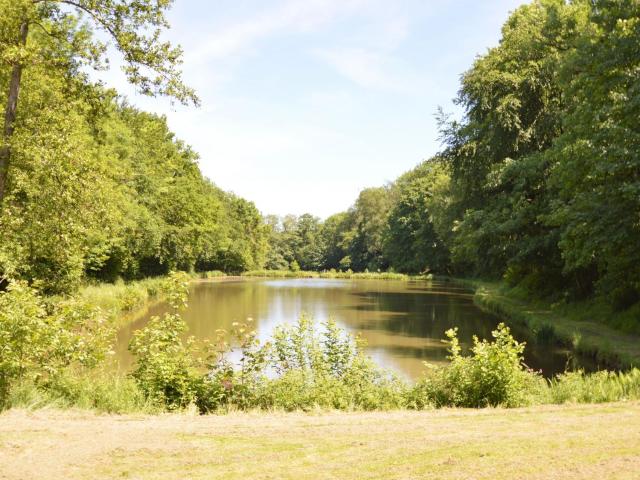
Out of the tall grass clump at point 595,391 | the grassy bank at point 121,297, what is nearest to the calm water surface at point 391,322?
the grassy bank at point 121,297

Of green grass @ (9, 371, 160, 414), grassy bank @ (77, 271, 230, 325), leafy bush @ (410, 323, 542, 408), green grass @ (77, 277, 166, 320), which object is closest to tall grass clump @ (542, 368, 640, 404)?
leafy bush @ (410, 323, 542, 408)

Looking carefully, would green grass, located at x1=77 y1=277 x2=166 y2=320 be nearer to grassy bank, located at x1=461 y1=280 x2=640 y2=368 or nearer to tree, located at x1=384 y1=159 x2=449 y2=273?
grassy bank, located at x1=461 y1=280 x2=640 y2=368

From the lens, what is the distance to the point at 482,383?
9.31 meters

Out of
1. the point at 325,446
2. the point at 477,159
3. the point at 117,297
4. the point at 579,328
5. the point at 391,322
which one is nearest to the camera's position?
the point at 325,446

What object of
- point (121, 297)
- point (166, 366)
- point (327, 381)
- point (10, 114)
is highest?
point (10, 114)

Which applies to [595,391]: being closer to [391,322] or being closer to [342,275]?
[391,322]

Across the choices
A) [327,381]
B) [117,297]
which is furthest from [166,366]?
[117,297]

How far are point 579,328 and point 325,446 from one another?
14852 mm

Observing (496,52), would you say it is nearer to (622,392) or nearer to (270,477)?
(622,392)

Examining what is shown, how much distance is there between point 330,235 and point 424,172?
3914 centimetres

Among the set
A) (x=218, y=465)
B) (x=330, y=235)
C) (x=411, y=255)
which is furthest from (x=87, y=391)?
(x=330, y=235)

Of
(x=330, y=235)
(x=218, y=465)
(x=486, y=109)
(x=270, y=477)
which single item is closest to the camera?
(x=270, y=477)

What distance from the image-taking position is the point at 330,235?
12619cm

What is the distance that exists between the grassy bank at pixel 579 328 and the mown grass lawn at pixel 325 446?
7.48 metres
